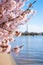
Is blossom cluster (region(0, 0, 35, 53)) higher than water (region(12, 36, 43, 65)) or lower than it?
higher

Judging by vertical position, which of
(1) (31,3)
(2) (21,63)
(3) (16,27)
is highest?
(1) (31,3)

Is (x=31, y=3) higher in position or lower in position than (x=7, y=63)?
higher

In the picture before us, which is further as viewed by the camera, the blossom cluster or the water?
the water

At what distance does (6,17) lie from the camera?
4203 millimetres

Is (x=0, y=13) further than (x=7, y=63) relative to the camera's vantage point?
No

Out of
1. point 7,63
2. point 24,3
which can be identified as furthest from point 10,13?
point 7,63

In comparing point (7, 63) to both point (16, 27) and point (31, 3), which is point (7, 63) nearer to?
point (16, 27)

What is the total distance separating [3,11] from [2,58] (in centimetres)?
301

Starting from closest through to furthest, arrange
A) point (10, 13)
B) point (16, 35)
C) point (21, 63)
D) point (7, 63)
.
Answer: point (10, 13) → point (16, 35) → point (7, 63) → point (21, 63)

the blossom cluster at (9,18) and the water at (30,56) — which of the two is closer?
the blossom cluster at (9,18)

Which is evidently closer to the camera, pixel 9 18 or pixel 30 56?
pixel 9 18

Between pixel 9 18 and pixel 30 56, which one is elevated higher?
pixel 9 18

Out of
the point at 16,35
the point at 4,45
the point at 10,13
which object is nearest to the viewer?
the point at 10,13

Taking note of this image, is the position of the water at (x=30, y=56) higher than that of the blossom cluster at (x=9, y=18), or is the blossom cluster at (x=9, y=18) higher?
the blossom cluster at (x=9, y=18)
